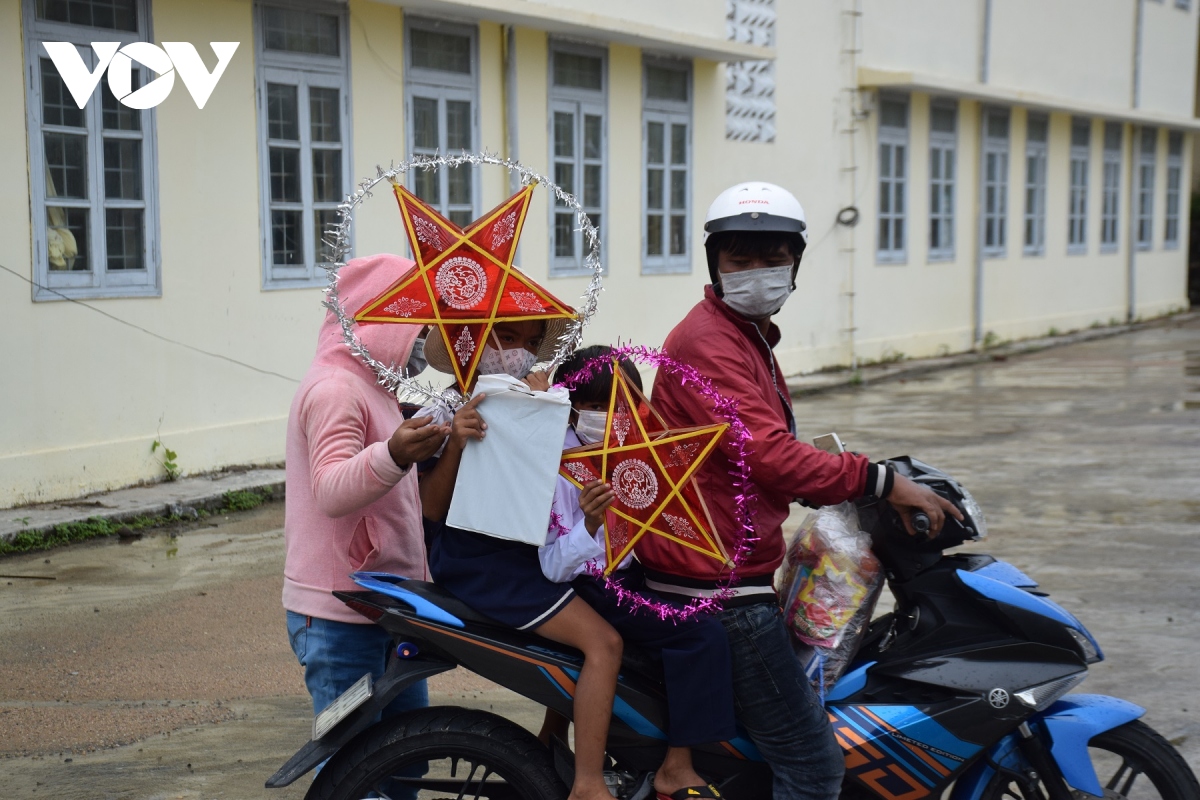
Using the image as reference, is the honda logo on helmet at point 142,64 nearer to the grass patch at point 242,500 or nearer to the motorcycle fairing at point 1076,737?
the grass patch at point 242,500

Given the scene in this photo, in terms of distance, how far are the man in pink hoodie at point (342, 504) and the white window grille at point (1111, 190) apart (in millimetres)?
23621

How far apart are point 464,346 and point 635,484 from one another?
1.55 feet

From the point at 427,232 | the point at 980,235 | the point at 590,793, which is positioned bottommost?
the point at 590,793

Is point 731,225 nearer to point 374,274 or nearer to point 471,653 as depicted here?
point 374,274

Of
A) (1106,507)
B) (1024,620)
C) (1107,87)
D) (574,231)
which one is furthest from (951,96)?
(1024,620)

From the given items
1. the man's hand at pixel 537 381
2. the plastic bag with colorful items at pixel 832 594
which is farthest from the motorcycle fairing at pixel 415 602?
the plastic bag with colorful items at pixel 832 594

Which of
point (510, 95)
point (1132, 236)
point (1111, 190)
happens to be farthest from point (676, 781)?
point (1132, 236)

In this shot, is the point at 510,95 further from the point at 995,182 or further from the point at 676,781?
the point at 995,182

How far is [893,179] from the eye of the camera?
18297mm

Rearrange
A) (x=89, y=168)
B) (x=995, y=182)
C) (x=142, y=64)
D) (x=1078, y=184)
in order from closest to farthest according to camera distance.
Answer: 1. (x=89, y=168)
2. (x=142, y=64)
3. (x=995, y=182)
4. (x=1078, y=184)

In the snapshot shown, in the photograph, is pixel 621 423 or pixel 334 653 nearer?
pixel 621 423

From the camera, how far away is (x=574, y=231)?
13055mm

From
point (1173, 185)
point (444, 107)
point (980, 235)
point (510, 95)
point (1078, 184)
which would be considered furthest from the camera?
point (1173, 185)

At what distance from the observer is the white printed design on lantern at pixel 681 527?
2928 mm
